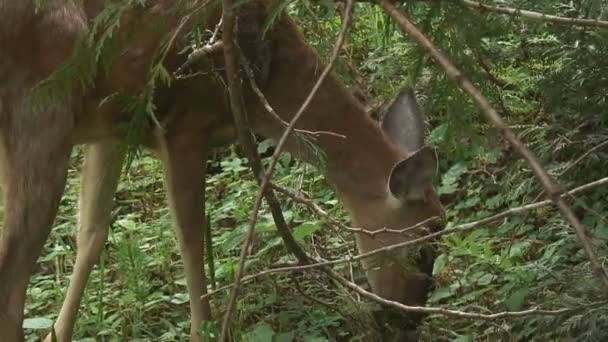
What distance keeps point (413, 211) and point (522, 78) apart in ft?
5.44

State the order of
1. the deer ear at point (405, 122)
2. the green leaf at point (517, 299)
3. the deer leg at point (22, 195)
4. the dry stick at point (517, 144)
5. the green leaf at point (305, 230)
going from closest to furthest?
the dry stick at point (517, 144) < the deer leg at point (22, 195) < the green leaf at point (517, 299) < the green leaf at point (305, 230) < the deer ear at point (405, 122)

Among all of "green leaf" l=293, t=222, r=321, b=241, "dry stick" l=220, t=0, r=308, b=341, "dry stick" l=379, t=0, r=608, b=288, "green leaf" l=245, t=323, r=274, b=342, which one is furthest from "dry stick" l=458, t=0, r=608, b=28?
"green leaf" l=293, t=222, r=321, b=241

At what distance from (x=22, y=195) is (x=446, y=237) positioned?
2209mm

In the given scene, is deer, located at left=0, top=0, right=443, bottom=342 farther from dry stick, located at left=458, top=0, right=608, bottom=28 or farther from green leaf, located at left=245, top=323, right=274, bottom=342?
→ dry stick, located at left=458, top=0, right=608, bottom=28

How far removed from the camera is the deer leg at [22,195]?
450 cm

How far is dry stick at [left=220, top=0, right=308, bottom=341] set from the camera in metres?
2.88

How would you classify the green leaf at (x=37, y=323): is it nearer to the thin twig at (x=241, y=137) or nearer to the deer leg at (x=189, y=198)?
the deer leg at (x=189, y=198)

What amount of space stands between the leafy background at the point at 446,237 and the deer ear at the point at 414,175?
0.31m

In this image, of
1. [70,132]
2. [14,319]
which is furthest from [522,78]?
[14,319]

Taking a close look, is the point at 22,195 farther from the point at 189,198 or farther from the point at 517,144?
the point at 517,144

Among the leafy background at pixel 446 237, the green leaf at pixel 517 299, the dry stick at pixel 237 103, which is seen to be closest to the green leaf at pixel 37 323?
the leafy background at pixel 446 237

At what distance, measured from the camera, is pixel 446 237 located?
5.61 meters

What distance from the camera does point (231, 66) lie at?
3.33 m

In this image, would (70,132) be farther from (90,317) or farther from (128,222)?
(128,222)
